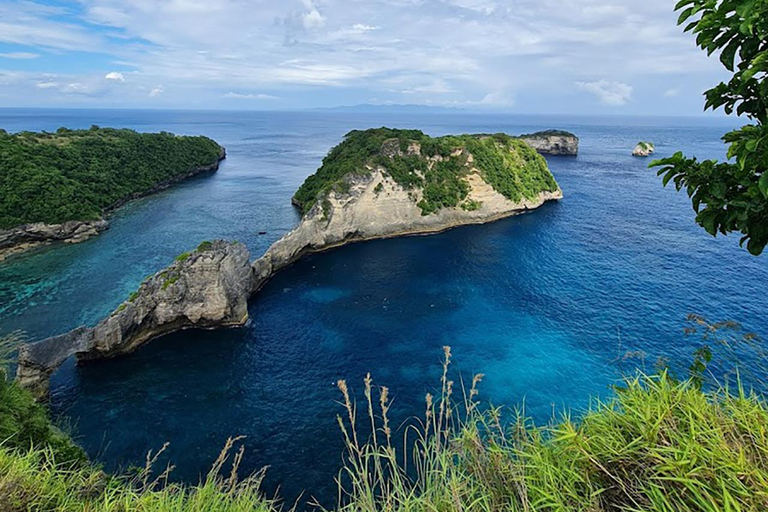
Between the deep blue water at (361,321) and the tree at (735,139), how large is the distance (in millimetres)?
15802

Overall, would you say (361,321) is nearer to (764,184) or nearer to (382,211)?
(382,211)

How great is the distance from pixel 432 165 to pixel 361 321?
103 feet

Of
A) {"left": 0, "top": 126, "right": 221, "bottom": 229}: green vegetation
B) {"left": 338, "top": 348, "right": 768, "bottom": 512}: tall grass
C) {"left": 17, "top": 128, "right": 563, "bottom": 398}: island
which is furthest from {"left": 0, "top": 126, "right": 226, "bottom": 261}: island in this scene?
{"left": 338, "top": 348, "right": 768, "bottom": 512}: tall grass

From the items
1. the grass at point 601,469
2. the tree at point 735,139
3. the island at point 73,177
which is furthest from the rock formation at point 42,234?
the tree at point 735,139

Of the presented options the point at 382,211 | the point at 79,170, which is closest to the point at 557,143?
the point at 382,211

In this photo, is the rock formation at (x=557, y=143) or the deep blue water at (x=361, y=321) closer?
the deep blue water at (x=361, y=321)

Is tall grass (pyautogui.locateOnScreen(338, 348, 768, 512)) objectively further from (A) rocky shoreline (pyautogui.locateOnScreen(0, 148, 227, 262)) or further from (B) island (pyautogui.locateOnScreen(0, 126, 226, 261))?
(B) island (pyautogui.locateOnScreen(0, 126, 226, 261))

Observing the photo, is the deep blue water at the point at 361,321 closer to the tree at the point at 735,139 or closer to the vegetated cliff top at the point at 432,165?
the vegetated cliff top at the point at 432,165

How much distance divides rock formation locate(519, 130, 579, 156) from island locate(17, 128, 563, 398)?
61.2 metres

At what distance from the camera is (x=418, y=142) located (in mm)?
57781

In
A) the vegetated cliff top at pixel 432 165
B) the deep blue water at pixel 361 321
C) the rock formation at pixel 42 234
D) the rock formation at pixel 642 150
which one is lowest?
the deep blue water at pixel 361 321

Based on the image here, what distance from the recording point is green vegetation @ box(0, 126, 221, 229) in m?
47.8

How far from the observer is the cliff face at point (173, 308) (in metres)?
26.5

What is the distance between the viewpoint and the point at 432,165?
188ft
